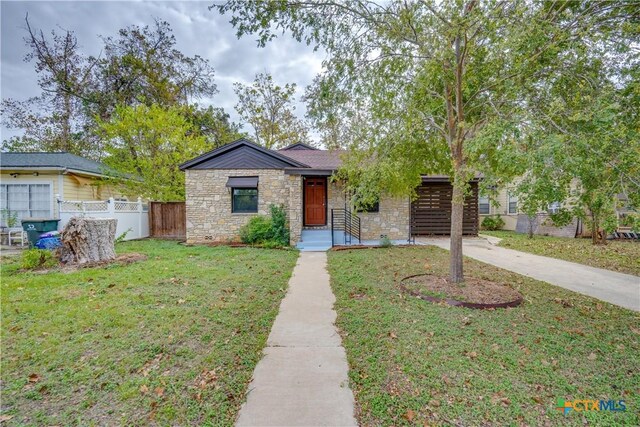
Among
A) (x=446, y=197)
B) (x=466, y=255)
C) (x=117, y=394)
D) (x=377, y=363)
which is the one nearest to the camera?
(x=117, y=394)

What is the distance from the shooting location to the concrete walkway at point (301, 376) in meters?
2.19

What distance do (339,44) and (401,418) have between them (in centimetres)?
514

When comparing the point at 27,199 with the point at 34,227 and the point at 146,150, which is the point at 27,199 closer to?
the point at 34,227

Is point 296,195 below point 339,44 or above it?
below

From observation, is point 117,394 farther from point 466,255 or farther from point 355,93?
point 466,255

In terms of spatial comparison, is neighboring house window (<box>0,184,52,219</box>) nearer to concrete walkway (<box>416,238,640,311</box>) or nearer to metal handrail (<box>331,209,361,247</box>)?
metal handrail (<box>331,209,361,247</box>)

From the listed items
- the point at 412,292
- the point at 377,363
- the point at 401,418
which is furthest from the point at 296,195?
the point at 401,418

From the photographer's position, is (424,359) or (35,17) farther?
Answer: (35,17)

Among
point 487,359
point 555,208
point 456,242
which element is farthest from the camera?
point 456,242

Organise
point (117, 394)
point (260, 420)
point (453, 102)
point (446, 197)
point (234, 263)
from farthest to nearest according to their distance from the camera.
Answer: point (446, 197)
point (234, 263)
point (453, 102)
point (117, 394)
point (260, 420)

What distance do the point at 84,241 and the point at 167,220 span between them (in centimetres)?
661

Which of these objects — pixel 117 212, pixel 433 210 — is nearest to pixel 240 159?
pixel 117 212

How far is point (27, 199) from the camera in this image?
39.5ft

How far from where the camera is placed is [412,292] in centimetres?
506
